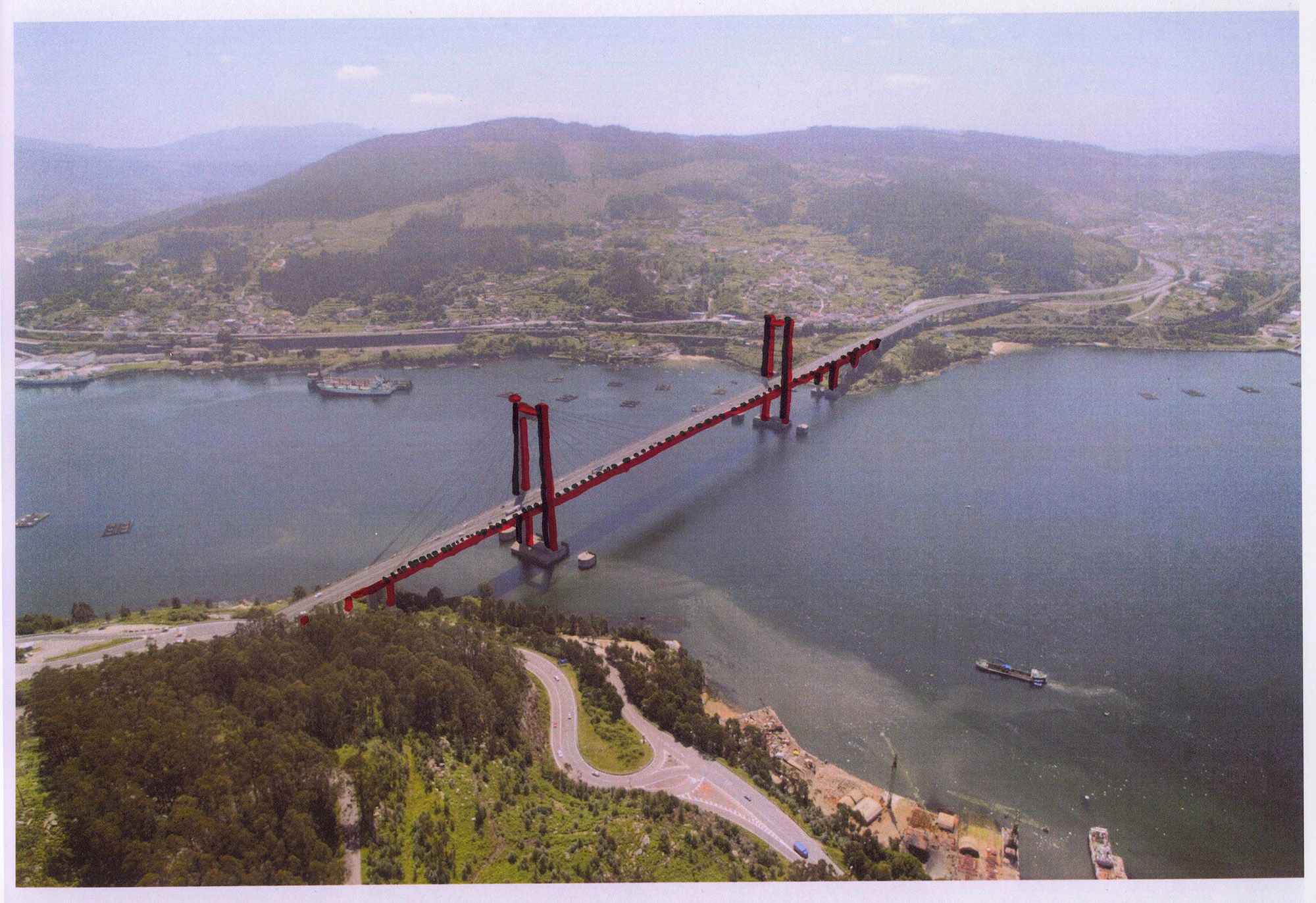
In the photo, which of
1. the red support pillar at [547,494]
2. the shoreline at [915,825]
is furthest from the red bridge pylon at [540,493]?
the shoreline at [915,825]

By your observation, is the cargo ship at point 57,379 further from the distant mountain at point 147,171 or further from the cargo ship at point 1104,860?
the cargo ship at point 1104,860

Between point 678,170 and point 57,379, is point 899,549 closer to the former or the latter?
point 57,379

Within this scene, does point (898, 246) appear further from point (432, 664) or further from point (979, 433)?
point (432, 664)


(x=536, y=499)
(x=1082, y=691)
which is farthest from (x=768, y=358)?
(x=1082, y=691)

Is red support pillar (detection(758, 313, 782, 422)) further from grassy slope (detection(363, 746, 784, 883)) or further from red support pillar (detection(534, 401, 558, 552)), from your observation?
grassy slope (detection(363, 746, 784, 883))

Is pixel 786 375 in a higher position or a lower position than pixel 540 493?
higher

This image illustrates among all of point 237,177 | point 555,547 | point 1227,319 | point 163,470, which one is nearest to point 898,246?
point 1227,319

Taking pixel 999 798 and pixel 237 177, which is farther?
pixel 237 177

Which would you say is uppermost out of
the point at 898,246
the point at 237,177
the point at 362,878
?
the point at 237,177
